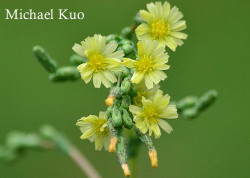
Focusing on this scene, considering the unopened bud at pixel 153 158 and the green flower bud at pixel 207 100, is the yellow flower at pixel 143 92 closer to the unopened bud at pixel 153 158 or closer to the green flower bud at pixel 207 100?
the unopened bud at pixel 153 158

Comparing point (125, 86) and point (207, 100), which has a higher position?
point (207, 100)

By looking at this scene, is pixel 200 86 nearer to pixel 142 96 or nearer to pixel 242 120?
pixel 242 120

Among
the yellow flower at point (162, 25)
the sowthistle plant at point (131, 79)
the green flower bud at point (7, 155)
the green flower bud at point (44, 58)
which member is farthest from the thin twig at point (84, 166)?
the yellow flower at point (162, 25)

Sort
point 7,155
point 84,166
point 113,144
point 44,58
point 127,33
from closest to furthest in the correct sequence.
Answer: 1. point 113,144
2. point 44,58
3. point 127,33
4. point 84,166
5. point 7,155

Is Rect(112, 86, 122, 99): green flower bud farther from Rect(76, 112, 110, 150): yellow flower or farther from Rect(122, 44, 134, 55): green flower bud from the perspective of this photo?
Rect(122, 44, 134, 55): green flower bud

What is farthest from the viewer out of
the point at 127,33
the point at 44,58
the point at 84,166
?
the point at 84,166

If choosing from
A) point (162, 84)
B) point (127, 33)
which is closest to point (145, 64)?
point (127, 33)

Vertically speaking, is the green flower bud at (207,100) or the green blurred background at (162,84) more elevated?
the green blurred background at (162,84)

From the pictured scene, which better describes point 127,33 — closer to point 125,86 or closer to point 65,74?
point 65,74
